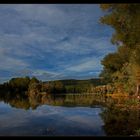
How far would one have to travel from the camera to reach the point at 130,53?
34.7 feet

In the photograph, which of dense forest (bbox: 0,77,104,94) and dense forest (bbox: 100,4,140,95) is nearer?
dense forest (bbox: 0,77,104,94)

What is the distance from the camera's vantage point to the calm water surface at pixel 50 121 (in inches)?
355

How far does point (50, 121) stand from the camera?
9.97 m

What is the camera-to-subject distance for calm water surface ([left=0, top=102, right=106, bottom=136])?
355 inches

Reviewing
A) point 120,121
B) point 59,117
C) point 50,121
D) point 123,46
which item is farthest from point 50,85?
point 123,46

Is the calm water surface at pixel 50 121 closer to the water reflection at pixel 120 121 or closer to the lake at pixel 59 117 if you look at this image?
the lake at pixel 59 117

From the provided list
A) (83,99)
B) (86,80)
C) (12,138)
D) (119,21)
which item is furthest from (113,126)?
(12,138)

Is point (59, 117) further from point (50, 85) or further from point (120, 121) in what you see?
point (50, 85)

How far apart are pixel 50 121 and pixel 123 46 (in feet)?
10.8

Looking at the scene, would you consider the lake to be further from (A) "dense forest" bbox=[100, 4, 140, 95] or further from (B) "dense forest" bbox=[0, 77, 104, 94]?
(A) "dense forest" bbox=[100, 4, 140, 95]

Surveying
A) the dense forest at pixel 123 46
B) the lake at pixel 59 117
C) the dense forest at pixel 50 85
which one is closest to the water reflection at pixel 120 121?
the lake at pixel 59 117

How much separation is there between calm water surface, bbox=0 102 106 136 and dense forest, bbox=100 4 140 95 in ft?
4.67

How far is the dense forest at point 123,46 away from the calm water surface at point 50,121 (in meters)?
1.42

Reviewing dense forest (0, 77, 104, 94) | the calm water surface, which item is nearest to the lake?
the calm water surface
